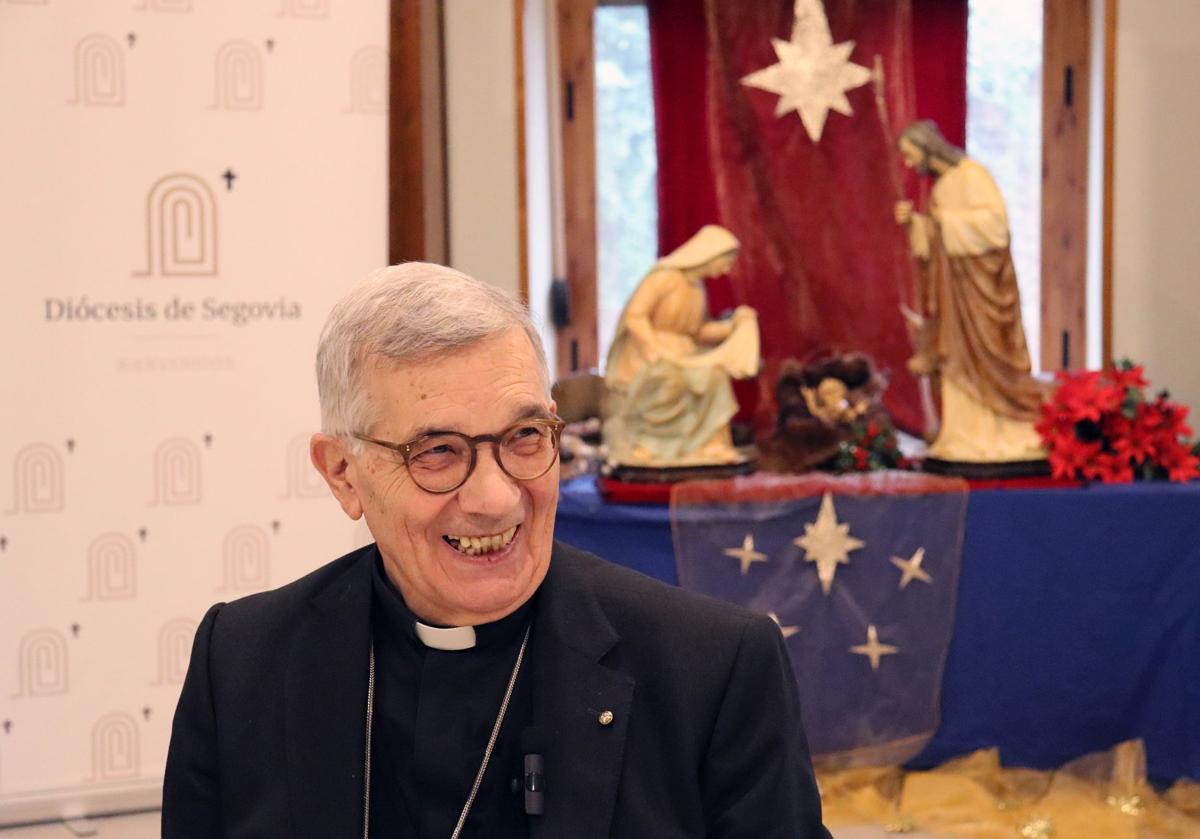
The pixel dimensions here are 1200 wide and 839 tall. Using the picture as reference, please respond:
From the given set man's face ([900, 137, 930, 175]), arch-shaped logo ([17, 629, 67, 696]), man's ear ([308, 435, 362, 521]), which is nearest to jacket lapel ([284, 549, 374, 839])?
man's ear ([308, 435, 362, 521])

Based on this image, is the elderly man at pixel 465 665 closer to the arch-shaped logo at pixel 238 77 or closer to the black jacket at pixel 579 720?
the black jacket at pixel 579 720

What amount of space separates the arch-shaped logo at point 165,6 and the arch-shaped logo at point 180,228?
386mm

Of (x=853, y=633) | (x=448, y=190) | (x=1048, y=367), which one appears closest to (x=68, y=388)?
(x=448, y=190)

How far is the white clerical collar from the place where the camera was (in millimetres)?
1527

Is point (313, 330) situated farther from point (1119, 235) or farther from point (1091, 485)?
point (1119, 235)

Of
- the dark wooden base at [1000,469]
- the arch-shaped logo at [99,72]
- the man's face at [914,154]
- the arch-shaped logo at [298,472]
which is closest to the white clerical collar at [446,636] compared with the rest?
the arch-shaped logo at [298,472]

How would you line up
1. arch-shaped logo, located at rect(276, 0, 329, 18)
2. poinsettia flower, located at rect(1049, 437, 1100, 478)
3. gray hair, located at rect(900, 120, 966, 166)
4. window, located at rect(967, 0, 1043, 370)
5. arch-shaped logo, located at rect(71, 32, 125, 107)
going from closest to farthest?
arch-shaped logo, located at rect(71, 32, 125, 107), arch-shaped logo, located at rect(276, 0, 329, 18), poinsettia flower, located at rect(1049, 437, 1100, 478), gray hair, located at rect(900, 120, 966, 166), window, located at rect(967, 0, 1043, 370)

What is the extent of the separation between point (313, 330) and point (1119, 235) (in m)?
2.62

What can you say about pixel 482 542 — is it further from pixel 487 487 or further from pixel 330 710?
pixel 330 710

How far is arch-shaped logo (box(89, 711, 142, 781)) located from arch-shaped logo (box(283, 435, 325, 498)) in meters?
0.68

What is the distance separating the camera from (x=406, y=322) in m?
1.38

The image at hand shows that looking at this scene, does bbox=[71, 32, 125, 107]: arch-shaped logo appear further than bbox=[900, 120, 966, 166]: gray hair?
No

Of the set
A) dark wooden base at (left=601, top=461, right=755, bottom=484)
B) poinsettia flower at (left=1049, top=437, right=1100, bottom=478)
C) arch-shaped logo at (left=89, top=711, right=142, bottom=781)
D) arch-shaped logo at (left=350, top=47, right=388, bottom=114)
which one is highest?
arch-shaped logo at (left=350, top=47, right=388, bottom=114)

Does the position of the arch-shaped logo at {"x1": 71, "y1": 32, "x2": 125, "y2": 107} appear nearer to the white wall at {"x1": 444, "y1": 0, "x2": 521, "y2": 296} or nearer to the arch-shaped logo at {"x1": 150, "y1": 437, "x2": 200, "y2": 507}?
the arch-shaped logo at {"x1": 150, "y1": 437, "x2": 200, "y2": 507}
